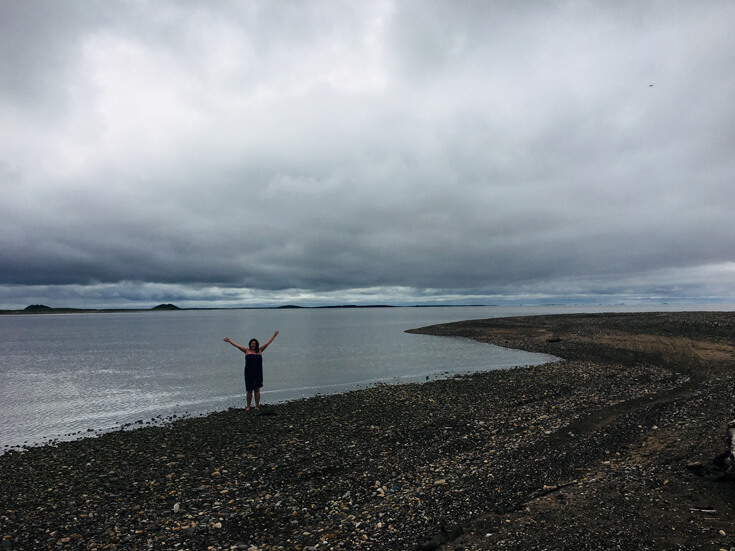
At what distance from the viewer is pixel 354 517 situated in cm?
988

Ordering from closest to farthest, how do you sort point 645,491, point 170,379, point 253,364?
1. point 645,491
2. point 253,364
3. point 170,379

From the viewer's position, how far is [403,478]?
12.2m

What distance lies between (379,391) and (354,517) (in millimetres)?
17320

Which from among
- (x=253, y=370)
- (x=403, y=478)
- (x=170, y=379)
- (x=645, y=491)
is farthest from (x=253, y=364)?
(x=170, y=379)

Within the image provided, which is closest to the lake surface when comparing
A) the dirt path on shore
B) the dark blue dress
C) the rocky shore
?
the dark blue dress

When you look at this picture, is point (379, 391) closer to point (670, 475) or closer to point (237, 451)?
point (237, 451)

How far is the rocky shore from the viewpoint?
28.1ft

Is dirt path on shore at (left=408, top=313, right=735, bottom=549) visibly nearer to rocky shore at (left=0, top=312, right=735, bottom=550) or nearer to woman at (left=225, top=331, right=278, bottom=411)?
rocky shore at (left=0, top=312, right=735, bottom=550)

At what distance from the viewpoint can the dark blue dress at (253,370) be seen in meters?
20.6

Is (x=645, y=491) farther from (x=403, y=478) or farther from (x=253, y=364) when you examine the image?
(x=253, y=364)

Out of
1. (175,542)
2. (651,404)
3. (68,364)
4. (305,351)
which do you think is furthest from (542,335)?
(68,364)

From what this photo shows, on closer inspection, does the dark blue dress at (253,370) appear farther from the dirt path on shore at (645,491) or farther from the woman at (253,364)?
the dirt path on shore at (645,491)

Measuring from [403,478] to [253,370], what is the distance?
37.6ft

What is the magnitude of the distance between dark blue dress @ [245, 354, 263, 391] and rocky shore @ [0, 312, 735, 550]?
5.81 ft
